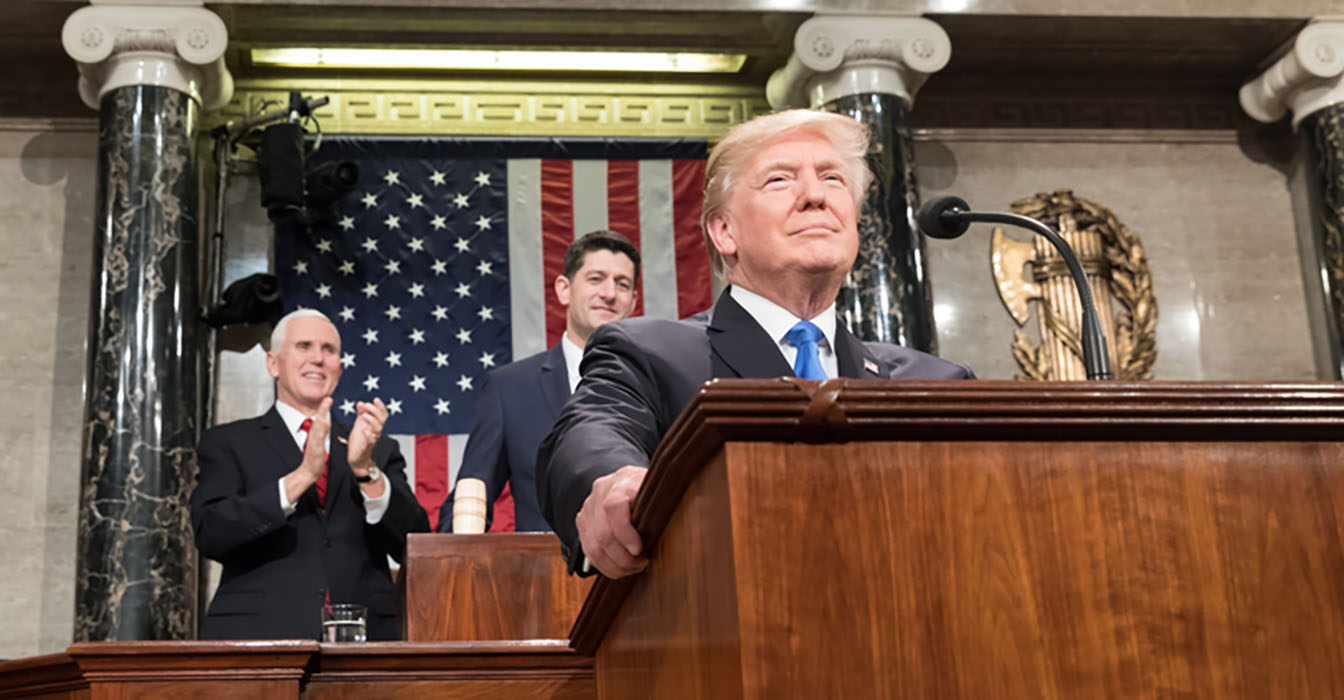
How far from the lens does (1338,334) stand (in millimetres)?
7473

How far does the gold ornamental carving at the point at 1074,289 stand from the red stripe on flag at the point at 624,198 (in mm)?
2001

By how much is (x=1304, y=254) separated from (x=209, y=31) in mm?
5990

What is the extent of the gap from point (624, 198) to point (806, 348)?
5.64 m

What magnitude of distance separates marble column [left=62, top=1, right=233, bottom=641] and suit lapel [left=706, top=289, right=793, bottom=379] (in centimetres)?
448

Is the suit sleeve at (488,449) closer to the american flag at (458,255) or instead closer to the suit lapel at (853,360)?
the suit lapel at (853,360)

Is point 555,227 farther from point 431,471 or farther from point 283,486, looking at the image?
point 283,486

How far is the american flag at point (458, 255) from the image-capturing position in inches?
291

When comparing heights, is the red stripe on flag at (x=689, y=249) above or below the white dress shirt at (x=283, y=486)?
above

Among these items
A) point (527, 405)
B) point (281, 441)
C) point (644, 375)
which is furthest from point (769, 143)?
point (281, 441)

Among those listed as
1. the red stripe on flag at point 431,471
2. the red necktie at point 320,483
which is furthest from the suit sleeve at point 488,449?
the red stripe on flag at point 431,471

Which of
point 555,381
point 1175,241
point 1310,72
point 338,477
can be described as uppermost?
point 1310,72

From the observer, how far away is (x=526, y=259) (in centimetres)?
762

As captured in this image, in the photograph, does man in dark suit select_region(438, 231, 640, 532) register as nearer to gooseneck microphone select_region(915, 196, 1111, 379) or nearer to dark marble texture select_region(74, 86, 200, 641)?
gooseneck microphone select_region(915, 196, 1111, 379)

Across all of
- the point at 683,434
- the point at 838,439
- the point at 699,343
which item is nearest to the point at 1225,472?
the point at 838,439
